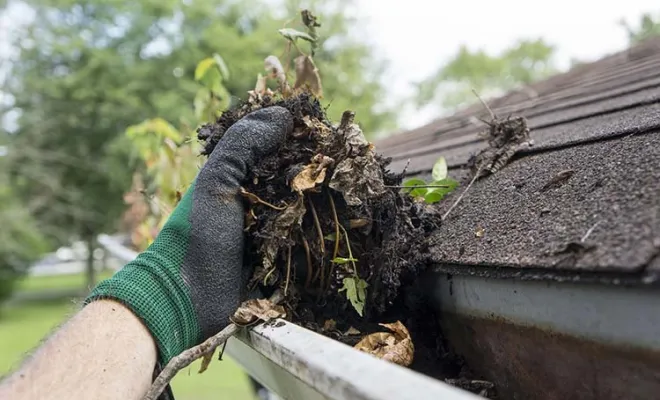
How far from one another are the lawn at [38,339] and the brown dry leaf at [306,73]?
0.80m

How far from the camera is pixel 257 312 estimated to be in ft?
3.42

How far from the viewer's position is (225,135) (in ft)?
3.78

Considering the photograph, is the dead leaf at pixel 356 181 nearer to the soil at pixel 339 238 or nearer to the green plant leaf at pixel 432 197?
the soil at pixel 339 238

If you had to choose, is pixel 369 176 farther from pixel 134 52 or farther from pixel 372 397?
pixel 134 52

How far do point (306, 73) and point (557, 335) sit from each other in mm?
1016

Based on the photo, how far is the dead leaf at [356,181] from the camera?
1048 mm

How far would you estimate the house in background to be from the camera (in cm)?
65

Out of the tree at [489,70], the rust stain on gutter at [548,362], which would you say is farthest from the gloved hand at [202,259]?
the tree at [489,70]

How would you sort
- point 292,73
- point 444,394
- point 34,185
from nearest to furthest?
point 444,394 → point 292,73 → point 34,185

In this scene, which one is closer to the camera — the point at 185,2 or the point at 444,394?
the point at 444,394

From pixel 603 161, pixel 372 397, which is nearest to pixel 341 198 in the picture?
pixel 603 161

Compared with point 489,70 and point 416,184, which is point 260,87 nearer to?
point 416,184

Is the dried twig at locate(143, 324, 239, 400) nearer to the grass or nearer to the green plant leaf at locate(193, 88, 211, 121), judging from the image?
the green plant leaf at locate(193, 88, 211, 121)

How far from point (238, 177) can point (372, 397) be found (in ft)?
2.12
